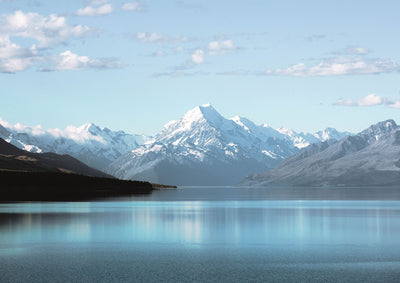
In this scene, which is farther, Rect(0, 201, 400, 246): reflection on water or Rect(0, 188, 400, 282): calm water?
Rect(0, 201, 400, 246): reflection on water

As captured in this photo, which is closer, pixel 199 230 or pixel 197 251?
pixel 197 251

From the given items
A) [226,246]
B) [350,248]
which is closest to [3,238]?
[226,246]

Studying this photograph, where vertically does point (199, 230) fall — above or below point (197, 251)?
above

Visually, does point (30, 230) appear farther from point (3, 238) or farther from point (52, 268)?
point (52, 268)

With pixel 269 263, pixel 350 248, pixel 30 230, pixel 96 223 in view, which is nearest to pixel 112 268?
pixel 269 263

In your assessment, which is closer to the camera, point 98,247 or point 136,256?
point 136,256

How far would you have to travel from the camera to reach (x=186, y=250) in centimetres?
7194

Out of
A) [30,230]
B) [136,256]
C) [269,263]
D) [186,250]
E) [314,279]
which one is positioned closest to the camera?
[314,279]

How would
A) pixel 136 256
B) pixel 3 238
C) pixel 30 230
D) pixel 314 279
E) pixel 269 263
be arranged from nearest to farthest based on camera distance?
pixel 314 279 < pixel 269 263 < pixel 136 256 < pixel 3 238 < pixel 30 230

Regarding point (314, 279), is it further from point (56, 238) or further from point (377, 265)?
point (56, 238)

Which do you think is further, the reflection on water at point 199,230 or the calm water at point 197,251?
the reflection on water at point 199,230

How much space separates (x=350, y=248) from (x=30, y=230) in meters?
48.0

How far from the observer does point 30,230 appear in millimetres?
91938

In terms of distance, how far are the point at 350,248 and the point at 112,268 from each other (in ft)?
101
